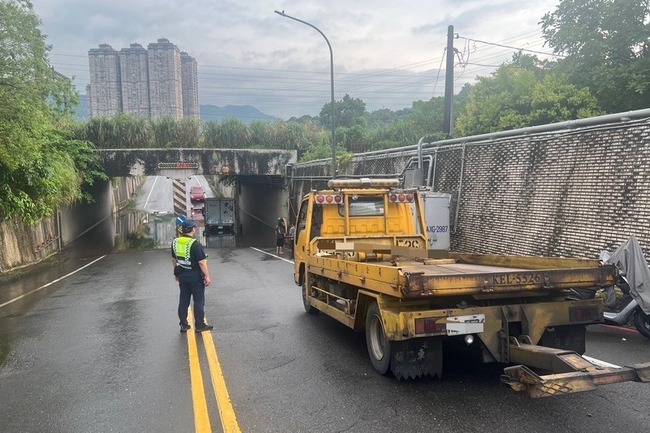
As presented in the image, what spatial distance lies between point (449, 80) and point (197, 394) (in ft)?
66.9

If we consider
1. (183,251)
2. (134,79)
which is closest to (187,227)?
(183,251)

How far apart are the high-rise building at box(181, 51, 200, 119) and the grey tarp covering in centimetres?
7101

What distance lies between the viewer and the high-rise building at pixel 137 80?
6781 cm

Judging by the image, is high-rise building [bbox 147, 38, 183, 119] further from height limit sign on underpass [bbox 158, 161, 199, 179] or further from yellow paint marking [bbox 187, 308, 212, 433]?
yellow paint marking [bbox 187, 308, 212, 433]

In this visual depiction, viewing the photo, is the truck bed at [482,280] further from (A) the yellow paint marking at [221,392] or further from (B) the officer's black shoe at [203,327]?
(B) the officer's black shoe at [203,327]

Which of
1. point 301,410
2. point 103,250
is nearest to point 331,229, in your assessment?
point 301,410

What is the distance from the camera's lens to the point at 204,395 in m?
5.09

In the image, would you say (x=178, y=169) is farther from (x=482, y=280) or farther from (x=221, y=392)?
(x=482, y=280)

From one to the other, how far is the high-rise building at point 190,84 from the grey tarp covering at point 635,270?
7101cm

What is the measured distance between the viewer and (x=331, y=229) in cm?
855

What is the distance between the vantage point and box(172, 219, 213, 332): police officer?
7.66m

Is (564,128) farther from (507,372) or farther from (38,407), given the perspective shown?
(38,407)

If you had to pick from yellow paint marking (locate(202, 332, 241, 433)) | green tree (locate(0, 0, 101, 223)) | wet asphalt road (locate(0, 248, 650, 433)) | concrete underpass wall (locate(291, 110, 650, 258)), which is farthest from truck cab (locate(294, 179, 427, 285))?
green tree (locate(0, 0, 101, 223))

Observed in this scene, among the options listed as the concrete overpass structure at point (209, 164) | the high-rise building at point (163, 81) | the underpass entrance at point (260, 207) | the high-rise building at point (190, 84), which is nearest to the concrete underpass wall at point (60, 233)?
the concrete overpass structure at point (209, 164)
